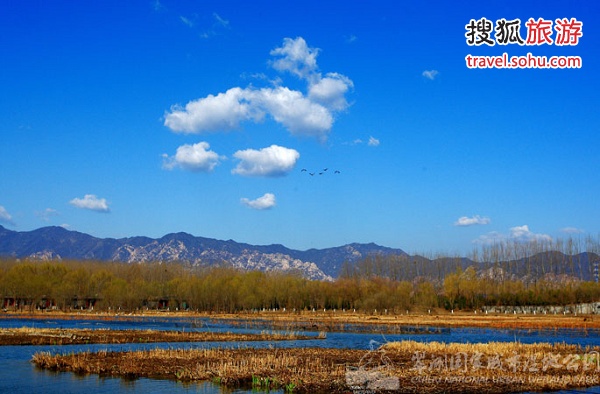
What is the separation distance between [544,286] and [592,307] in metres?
16.8

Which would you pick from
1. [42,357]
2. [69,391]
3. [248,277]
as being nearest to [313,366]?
[69,391]

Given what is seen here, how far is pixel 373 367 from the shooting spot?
29516 mm

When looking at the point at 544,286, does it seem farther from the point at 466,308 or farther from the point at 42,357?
the point at 42,357

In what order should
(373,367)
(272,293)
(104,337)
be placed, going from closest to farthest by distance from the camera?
(373,367) → (104,337) → (272,293)

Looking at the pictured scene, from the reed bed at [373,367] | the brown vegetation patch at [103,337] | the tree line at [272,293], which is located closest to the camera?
the reed bed at [373,367]

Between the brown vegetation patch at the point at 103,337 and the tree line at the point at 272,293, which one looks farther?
the tree line at the point at 272,293

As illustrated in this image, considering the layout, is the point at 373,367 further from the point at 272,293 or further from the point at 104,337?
the point at 272,293

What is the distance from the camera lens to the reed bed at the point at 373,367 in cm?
2452

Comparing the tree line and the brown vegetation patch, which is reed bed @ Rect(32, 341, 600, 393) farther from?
the tree line

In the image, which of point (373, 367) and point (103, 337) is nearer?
point (373, 367)

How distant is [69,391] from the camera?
24.2 m

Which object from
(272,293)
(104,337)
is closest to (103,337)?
(104,337)

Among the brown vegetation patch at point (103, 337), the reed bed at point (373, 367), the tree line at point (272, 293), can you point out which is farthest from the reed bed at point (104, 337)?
the tree line at point (272, 293)

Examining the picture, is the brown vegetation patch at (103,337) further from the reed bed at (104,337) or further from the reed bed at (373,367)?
the reed bed at (373,367)
